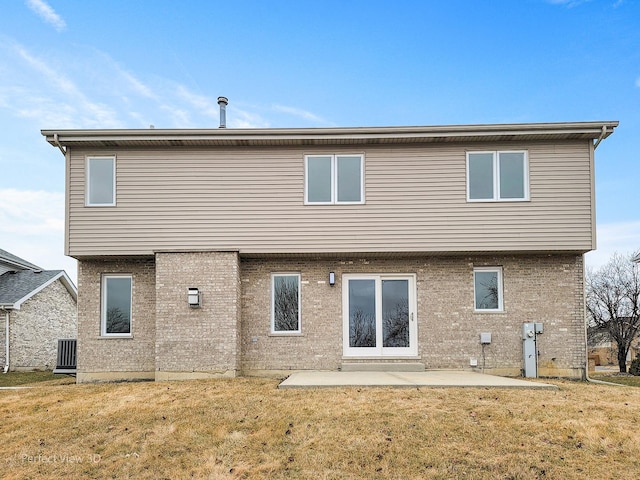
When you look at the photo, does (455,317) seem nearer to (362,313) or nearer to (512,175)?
(362,313)

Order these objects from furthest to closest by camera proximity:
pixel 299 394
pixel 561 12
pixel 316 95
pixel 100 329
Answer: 1. pixel 316 95
2. pixel 561 12
3. pixel 100 329
4. pixel 299 394

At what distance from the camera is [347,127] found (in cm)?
1109

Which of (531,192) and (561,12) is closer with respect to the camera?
(531,192)

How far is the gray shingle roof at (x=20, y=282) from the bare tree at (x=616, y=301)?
24.1 meters

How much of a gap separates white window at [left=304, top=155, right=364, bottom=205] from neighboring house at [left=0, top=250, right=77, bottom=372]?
13696 millimetres

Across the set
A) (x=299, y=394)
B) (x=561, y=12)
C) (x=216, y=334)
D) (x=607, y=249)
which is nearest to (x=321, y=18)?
(x=561, y=12)

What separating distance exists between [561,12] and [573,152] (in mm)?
6316

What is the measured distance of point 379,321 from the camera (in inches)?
458

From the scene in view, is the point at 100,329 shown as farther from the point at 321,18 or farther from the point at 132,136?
the point at 321,18

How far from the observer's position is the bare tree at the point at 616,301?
70.2ft

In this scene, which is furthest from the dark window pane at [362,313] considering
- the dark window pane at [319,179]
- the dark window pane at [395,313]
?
the dark window pane at [319,179]

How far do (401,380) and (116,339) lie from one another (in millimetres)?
6659

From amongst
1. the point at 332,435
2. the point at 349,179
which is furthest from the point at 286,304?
the point at 332,435

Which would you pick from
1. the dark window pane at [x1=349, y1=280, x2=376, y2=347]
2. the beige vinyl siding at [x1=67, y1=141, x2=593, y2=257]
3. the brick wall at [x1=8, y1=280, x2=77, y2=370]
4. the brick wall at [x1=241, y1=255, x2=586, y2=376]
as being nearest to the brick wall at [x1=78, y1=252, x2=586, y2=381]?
the brick wall at [x1=241, y1=255, x2=586, y2=376]
